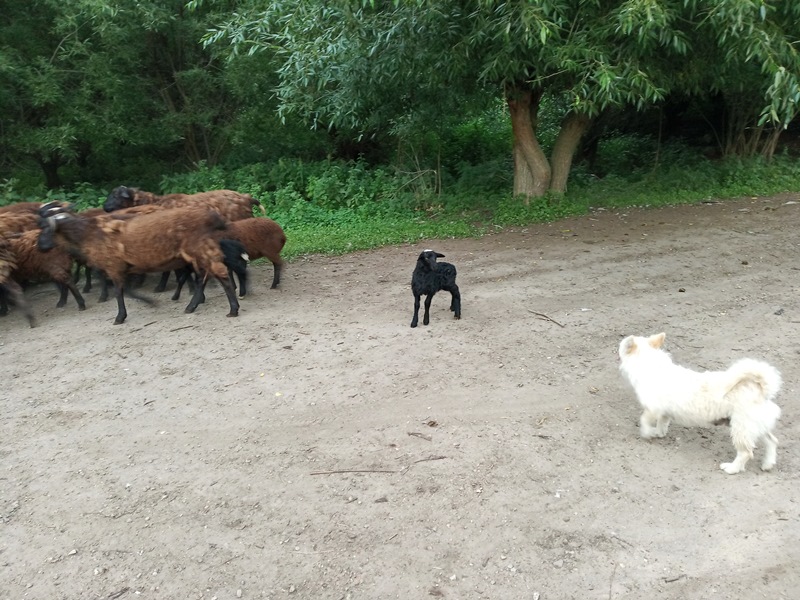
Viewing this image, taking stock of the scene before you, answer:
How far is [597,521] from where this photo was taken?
13.0 feet

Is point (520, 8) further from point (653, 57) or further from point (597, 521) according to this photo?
point (597, 521)

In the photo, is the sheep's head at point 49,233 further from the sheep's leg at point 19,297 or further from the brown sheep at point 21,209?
the brown sheep at point 21,209

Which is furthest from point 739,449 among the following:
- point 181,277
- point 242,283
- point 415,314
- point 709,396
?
point 181,277

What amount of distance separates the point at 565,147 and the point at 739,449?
902 centimetres

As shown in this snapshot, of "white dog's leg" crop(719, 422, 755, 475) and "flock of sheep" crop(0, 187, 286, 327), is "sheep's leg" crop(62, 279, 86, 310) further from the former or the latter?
"white dog's leg" crop(719, 422, 755, 475)

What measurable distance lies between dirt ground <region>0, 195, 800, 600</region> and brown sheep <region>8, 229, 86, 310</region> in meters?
0.58

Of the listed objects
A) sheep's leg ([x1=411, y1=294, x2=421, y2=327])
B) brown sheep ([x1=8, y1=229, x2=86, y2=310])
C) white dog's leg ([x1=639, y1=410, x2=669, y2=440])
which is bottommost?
white dog's leg ([x1=639, y1=410, x2=669, y2=440])

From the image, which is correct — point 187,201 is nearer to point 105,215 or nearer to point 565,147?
point 105,215

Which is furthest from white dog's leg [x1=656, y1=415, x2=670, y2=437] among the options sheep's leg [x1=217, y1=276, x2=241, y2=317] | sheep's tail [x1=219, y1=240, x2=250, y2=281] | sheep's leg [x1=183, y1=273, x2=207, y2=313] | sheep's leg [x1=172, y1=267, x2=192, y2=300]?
sheep's leg [x1=172, y1=267, x2=192, y2=300]

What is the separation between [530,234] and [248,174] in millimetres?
7911

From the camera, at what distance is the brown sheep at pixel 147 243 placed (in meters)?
7.52

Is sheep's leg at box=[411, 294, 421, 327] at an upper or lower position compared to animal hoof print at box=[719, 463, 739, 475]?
upper

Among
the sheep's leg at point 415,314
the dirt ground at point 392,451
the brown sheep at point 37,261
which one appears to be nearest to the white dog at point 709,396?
the dirt ground at point 392,451

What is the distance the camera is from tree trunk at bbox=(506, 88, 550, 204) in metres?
12.0
